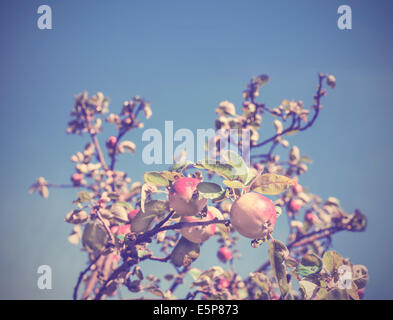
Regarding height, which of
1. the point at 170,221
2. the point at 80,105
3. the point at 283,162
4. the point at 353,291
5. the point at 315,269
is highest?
the point at 80,105

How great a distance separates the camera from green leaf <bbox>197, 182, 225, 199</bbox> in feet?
4.04

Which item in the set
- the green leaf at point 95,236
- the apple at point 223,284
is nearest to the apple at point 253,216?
the green leaf at point 95,236

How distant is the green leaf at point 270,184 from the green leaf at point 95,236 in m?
1.10

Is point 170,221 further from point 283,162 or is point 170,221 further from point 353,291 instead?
point 283,162

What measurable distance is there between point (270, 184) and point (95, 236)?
4.12 ft

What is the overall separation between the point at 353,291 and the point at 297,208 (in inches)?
62.9

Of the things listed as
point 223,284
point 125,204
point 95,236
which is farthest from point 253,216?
point 223,284

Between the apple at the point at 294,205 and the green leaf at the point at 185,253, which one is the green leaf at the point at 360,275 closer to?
the green leaf at the point at 185,253

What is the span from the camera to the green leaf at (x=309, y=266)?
1.40m

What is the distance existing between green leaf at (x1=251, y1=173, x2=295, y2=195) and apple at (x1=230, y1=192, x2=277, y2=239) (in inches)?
1.6
